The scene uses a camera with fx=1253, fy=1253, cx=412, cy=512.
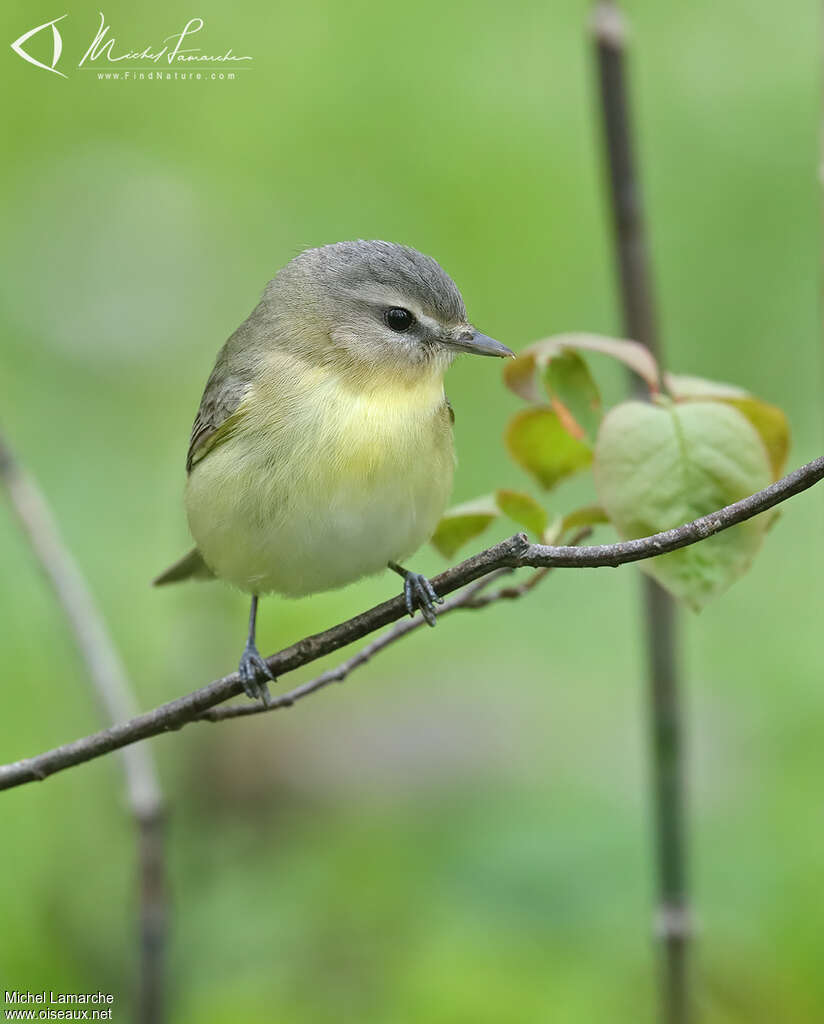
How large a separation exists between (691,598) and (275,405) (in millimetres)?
1259

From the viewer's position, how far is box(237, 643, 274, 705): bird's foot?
2.57m

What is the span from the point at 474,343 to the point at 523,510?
2.56 feet

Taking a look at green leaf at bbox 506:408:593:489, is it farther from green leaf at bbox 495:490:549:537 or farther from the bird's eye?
the bird's eye

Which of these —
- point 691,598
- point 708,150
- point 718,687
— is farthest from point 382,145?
point 691,598

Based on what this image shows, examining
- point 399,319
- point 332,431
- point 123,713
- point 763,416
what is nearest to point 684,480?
point 763,416

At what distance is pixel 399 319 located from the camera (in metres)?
3.15

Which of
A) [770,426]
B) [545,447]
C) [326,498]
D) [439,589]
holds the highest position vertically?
[326,498]

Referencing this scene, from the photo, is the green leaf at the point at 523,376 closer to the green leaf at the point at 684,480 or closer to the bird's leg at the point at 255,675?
the green leaf at the point at 684,480

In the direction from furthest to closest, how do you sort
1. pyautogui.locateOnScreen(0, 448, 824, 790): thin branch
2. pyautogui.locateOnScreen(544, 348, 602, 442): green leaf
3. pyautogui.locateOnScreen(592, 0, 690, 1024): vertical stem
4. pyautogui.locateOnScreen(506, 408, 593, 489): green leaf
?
1. pyautogui.locateOnScreen(592, 0, 690, 1024): vertical stem
2. pyautogui.locateOnScreen(506, 408, 593, 489): green leaf
3. pyautogui.locateOnScreen(544, 348, 602, 442): green leaf
4. pyautogui.locateOnScreen(0, 448, 824, 790): thin branch

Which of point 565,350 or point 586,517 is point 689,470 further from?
point 565,350

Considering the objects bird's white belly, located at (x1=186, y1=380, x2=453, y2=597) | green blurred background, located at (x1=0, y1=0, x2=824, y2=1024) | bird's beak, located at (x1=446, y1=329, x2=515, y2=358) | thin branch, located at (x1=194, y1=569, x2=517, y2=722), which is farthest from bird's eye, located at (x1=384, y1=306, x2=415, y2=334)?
green blurred background, located at (x1=0, y1=0, x2=824, y2=1024)

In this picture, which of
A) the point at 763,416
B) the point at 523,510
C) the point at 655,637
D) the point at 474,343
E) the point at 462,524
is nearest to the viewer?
the point at 763,416

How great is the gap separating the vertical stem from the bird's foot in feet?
2.98

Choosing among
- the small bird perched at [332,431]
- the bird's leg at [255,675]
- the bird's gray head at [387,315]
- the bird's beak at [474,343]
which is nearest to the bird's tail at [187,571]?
the small bird perched at [332,431]
